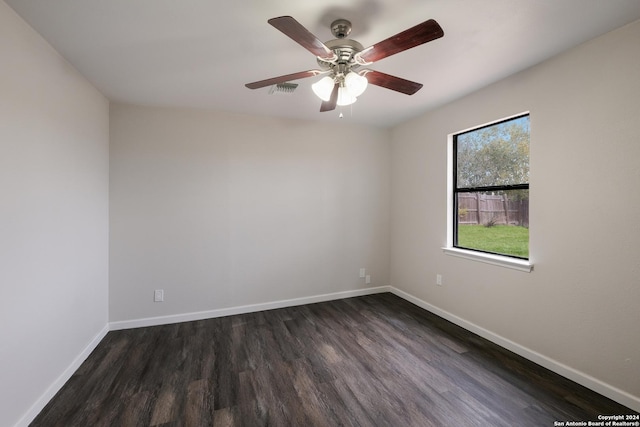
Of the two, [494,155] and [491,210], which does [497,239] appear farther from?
[494,155]

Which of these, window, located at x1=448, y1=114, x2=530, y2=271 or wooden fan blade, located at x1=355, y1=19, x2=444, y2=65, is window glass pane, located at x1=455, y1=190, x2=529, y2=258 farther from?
wooden fan blade, located at x1=355, y1=19, x2=444, y2=65

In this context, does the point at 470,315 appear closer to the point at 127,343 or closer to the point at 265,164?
the point at 265,164

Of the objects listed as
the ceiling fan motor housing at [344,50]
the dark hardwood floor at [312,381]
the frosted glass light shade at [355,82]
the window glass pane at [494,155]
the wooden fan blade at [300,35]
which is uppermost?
the ceiling fan motor housing at [344,50]

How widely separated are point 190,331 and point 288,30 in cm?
290

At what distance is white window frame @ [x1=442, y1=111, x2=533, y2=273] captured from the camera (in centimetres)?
230

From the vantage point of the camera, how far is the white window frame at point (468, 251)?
7.53 ft

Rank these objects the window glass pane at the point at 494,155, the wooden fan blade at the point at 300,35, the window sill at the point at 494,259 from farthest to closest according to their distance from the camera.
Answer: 1. the window glass pane at the point at 494,155
2. the window sill at the point at 494,259
3. the wooden fan blade at the point at 300,35

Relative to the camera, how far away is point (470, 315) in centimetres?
274

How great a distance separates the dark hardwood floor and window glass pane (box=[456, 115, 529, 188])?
1.60 meters

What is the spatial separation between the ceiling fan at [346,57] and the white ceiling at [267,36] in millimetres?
190

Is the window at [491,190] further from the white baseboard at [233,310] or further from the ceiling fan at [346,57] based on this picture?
the white baseboard at [233,310]

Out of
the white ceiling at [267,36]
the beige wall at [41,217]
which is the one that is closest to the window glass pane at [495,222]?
the white ceiling at [267,36]

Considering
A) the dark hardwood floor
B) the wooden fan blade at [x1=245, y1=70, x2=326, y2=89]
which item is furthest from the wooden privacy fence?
the wooden fan blade at [x1=245, y1=70, x2=326, y2=89]

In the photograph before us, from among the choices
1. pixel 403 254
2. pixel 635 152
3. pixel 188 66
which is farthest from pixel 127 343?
pixel 635 152
